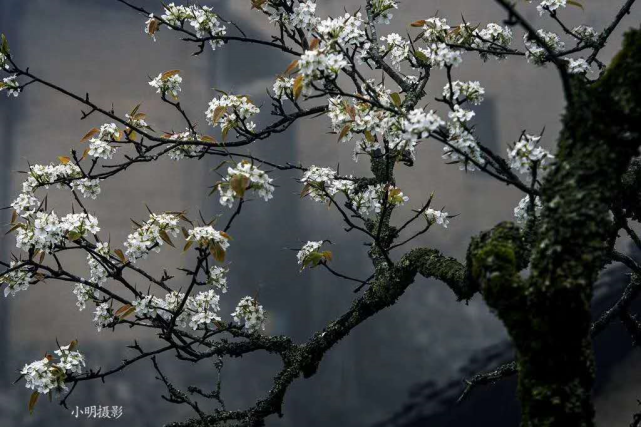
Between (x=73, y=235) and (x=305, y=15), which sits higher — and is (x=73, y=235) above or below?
below

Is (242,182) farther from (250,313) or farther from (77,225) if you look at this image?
(250,313)

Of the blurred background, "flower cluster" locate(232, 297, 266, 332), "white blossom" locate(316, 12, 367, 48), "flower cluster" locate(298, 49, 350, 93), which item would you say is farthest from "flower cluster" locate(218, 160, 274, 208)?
the blurred background

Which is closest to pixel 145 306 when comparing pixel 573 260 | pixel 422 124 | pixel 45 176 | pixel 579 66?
pixel 45 176

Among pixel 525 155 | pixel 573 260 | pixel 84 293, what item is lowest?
pixel 573 260

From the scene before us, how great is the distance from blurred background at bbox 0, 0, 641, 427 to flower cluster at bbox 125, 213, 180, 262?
189 cm

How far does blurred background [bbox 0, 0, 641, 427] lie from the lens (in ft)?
12.1

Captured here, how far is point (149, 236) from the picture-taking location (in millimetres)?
1826

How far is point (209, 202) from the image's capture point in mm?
3965

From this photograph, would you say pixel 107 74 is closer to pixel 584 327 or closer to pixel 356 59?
pixel 356 59

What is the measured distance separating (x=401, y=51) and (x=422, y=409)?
2191mm

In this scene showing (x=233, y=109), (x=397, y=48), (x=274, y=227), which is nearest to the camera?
(x=233, y=109)

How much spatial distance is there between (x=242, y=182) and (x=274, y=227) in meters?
2.44

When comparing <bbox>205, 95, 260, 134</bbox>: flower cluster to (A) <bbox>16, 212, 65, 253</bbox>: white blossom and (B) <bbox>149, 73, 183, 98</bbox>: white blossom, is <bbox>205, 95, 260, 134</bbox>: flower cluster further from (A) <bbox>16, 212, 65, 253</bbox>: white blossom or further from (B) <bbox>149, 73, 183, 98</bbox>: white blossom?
(A) <bbox>16, 212, 65, 253</bbox>: white blossom

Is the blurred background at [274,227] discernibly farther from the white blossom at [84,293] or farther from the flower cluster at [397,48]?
the white blossom at [84,293]
